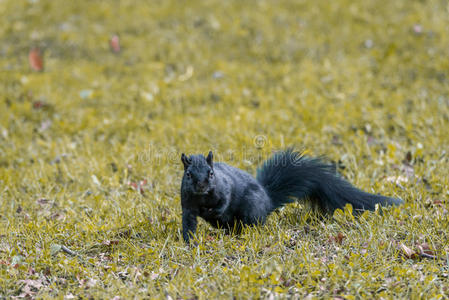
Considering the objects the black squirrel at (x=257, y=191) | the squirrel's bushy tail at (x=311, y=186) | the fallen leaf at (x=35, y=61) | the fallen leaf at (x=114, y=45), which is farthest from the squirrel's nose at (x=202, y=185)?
the fallen leaf at (x=114, y=45)

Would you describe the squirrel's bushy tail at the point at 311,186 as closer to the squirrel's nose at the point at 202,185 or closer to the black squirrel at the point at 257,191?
the black squirrel at the point at 257,191

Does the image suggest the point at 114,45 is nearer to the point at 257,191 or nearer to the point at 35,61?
the point at 35,61

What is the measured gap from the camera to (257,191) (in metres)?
3.17

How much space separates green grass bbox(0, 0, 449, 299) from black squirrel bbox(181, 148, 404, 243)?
0.12 meters

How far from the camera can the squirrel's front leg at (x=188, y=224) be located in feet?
9.81

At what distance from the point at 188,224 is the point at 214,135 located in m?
2.00

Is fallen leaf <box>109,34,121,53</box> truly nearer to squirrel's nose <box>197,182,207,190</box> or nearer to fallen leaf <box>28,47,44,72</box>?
fallen leaf <box>28,47,44,72</box>

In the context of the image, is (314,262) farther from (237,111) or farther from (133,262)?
(237,111)

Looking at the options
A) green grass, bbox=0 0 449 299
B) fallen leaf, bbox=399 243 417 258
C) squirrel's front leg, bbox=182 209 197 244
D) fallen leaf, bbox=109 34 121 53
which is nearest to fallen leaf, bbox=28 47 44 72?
green grass, bbox=0 0 449 299

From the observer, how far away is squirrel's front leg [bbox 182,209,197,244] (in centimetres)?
299

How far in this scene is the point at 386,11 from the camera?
25.0 ft

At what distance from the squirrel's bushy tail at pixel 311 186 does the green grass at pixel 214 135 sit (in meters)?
0.12

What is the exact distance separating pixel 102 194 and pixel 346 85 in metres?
3.31

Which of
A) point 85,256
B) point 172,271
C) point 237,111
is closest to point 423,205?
point 172,271
